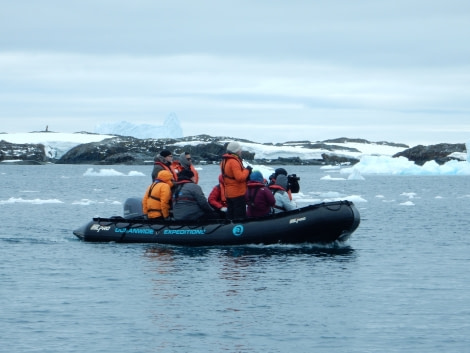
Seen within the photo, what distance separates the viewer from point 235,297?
1395 cm

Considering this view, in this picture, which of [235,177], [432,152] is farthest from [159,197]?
[432,152]

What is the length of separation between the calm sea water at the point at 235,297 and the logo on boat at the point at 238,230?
389 mm

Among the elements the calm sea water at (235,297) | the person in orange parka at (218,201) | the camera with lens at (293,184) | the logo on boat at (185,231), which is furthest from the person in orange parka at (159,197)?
the camera with lens at (293,184)

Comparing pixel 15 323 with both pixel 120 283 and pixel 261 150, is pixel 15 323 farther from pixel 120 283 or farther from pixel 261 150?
pixel 261 150

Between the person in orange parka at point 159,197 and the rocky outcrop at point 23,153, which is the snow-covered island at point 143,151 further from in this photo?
the person in orange parka at point 159,197

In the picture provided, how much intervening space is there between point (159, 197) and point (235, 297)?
6.49 metres

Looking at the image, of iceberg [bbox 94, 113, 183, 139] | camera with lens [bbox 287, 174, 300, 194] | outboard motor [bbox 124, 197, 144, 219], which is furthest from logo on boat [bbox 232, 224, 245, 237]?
iceberg [bbox 94, 113, 183, 139]

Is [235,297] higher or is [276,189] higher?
[276,189]

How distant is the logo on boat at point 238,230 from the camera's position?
63.8ft

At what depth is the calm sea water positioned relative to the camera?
11.2 m

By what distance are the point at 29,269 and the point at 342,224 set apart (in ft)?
21.1

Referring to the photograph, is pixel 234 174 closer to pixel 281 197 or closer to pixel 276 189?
pixel 276 189

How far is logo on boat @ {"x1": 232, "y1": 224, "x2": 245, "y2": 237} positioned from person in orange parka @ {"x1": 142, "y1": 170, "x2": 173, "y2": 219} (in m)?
1.62

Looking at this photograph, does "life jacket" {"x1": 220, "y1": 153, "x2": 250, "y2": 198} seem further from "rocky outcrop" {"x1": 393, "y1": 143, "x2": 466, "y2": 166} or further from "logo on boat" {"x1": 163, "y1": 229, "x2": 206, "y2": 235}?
"rocky outcrop" {"x1": 393, "y1": 143, "x2": 466, "y2": 166}
